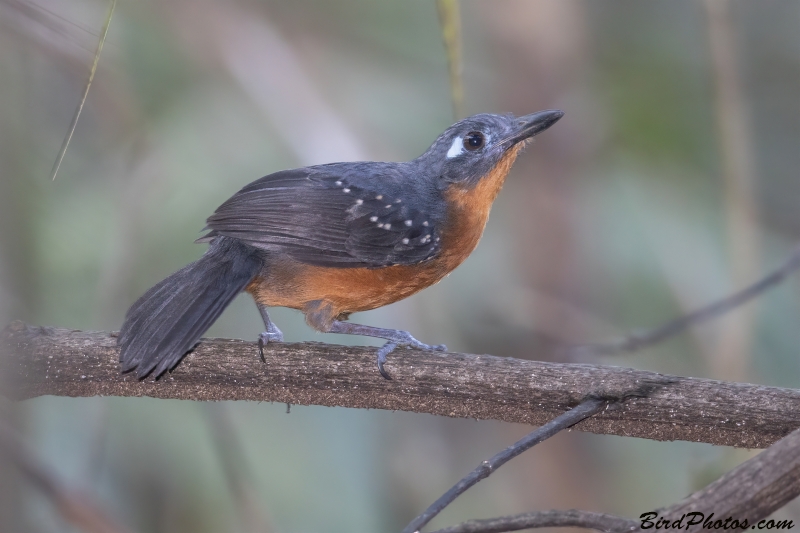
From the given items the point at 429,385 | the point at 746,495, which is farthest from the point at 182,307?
the point at 746,495

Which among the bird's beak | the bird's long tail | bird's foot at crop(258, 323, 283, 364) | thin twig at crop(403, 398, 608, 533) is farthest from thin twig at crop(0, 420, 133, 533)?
the bird's beak

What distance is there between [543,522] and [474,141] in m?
2.52

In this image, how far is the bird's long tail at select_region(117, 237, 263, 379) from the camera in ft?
8.84

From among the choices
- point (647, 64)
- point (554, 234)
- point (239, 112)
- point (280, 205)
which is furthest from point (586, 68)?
point (280, 205)

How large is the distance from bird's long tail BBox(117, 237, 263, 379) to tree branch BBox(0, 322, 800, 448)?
0.28 feet

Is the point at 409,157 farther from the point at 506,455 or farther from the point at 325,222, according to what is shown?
the point at 506,455

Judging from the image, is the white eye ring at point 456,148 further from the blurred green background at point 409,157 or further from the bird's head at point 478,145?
the blurred green background at point 409,157

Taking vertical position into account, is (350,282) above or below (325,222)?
below

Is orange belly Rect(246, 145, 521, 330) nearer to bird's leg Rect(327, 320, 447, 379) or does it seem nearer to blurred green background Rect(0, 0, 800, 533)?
bird's leg Rect(327, 320, 447, 379)

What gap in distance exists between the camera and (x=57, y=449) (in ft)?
14.6

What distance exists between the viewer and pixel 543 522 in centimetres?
180

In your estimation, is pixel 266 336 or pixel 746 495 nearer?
pixel 746 495

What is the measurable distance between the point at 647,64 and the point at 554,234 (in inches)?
81.6

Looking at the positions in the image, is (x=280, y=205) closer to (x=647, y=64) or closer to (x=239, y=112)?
A: (x=239, y=112)
